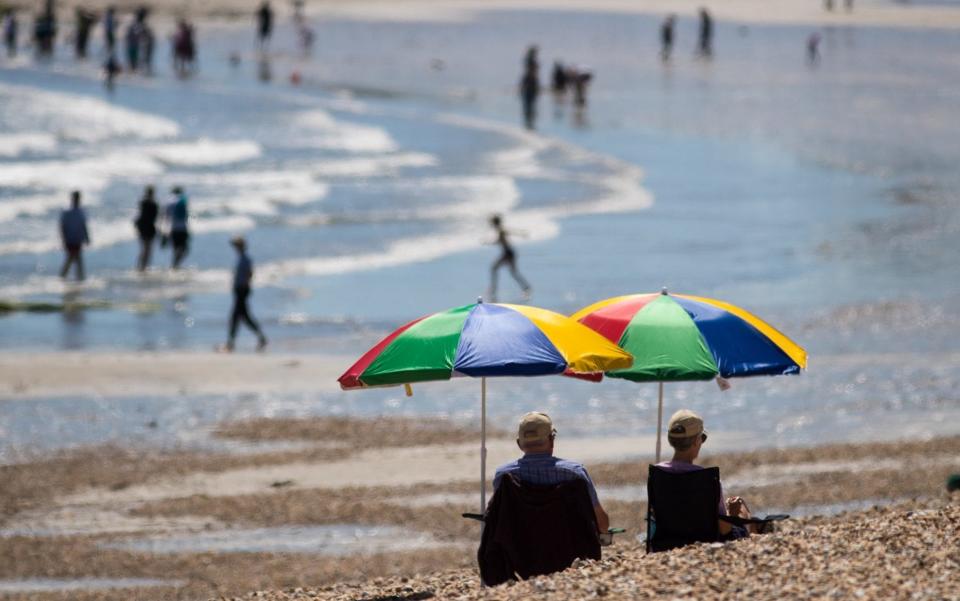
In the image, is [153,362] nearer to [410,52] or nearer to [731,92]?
[731,92]

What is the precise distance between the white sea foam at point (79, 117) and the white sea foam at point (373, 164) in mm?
5795

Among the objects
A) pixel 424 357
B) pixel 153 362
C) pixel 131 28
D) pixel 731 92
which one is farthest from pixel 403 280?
pixel 131 28

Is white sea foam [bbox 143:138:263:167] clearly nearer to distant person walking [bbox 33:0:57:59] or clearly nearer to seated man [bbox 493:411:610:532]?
distant person walking [bbox 33:0:57:59]

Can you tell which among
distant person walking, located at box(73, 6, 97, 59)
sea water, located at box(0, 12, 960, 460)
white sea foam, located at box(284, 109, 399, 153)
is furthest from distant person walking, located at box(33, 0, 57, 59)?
white sea foam, located at box(284, 109, 399, 153)

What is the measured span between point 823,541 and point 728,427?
7906 millimetres

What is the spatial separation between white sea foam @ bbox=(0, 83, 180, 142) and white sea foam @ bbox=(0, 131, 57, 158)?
529mm

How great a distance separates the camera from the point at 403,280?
24469 mm

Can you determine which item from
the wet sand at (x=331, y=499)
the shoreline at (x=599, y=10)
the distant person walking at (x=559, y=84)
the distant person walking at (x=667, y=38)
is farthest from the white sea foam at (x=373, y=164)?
the shoreline at (x=599, y=10)

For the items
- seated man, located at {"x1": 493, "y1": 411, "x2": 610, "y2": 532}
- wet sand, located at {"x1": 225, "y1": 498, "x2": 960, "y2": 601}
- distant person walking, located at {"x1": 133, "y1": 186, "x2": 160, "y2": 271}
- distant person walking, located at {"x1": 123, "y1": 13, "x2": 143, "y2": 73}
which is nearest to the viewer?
wet sand, located at {"x1": 225, "y1": 498, "x2": 960, "y2": 601}

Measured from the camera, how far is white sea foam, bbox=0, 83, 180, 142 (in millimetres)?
41531

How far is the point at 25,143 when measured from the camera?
3981 centimetres

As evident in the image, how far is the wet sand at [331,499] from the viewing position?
36.5 feet

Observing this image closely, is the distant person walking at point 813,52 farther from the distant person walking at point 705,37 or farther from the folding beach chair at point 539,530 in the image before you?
the folding beach chair at point 539,530

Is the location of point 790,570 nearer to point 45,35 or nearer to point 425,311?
point 425,311
